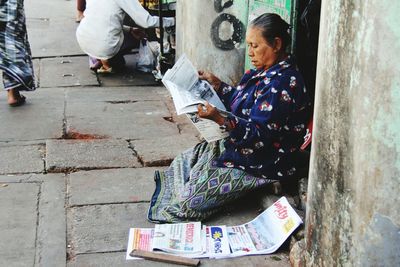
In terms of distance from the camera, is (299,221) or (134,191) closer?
(299,221)

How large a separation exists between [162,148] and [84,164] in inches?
23.1

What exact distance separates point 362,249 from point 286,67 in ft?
3.91

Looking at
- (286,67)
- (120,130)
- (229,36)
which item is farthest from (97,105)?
(286,67)

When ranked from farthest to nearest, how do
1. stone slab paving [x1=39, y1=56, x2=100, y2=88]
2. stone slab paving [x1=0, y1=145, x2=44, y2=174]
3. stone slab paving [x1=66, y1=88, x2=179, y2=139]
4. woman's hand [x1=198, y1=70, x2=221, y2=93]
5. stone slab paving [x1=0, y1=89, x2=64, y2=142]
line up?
stone slab paving [x1=39, y1=56, x2=100, y2=88]
stone slab paving [x1=66, y1=88, x2=179, y2=139]
stone slab paving [x1=0, y1=89, x2=64, y2=142]
stone slab paving [x1=0, y1=145, x2=44, y2=174]
woman's hand [x1=198, y1=70, x2=221, y2=93]

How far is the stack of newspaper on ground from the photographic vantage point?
338 centimetres

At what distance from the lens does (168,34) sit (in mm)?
7184

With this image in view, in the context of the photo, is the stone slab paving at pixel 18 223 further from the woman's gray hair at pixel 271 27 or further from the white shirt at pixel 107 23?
the white shirt at pixel 107 23

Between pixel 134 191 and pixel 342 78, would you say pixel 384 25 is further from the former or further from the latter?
pixel 134 191

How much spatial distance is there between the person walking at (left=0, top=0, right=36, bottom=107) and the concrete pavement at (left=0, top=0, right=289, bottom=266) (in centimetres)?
24

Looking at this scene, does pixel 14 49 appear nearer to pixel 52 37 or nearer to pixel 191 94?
pixel 191 94

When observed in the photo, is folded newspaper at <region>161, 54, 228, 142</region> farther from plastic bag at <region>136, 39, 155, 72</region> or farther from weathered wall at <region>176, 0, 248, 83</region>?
plastic bag at <region>136, 39, 155, 72</region>

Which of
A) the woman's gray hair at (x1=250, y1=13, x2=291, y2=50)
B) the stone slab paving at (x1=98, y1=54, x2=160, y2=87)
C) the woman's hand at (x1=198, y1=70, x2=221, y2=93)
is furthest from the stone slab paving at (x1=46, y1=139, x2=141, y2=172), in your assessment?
the stone slab paving at (x1=98, y1=54, x2=160, y2=87)

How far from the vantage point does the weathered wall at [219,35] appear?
545 cm

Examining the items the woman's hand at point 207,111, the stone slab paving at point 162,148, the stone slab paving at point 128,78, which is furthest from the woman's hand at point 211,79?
the stone slab paving at point 128,78
